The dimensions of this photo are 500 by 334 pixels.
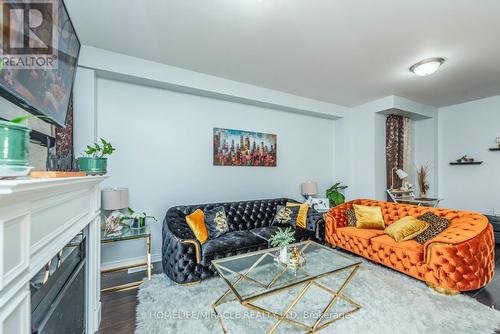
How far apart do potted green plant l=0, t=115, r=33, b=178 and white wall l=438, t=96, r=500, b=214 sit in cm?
687

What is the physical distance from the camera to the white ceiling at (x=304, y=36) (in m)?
2.07

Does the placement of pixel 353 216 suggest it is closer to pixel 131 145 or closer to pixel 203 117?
pixel 203 117

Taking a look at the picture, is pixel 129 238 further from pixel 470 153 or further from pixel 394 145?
pixel 470 153

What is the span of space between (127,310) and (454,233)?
3447 millimetres

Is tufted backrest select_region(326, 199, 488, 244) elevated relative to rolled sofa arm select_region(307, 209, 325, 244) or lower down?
elevated

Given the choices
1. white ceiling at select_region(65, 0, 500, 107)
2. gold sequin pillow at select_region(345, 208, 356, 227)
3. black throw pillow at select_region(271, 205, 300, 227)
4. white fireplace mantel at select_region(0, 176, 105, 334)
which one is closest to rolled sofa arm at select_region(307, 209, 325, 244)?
black throw pillow at select_region(271, 205, 300, 227)

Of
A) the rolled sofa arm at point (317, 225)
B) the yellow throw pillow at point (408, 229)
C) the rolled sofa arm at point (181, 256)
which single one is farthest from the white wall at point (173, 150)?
the yellow throw pillow at point (408, 229)

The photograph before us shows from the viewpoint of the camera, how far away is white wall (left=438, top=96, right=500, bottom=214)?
15.1 feet

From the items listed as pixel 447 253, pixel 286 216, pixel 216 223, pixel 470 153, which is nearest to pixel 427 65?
pixel 447 253

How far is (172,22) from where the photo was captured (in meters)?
2.27

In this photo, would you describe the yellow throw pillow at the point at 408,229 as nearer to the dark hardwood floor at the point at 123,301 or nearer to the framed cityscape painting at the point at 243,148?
the dark hardwood floor at the point at 123,301

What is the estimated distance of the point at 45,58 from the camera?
1.30 m

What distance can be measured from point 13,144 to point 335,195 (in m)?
4.81

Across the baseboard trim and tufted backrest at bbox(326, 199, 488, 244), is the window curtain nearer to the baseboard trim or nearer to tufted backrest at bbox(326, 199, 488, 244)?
tufted backrest at bbox(326, 199, 488, 244)
